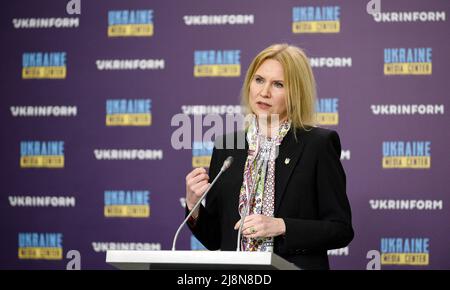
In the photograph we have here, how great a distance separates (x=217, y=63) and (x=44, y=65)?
52.5 inches

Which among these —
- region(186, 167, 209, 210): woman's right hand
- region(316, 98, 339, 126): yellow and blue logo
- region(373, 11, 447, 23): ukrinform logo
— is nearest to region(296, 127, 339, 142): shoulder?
region(186, 167, 209, 210): woman's right hand

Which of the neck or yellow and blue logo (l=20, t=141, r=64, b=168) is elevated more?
the neck

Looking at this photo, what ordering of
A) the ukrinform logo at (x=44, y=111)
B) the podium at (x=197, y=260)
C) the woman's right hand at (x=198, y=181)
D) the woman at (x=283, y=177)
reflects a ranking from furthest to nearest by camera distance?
the ukrinform logo at (x=44, y=111) → the woman at (x=283, y=177) → the woman's right hand at (x=198, y=181) → the podium at (x=197, y=260)

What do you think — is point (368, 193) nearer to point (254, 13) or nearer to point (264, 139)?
point (254, 13)

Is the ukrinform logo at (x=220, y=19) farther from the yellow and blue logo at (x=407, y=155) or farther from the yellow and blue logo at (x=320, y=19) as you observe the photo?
the yellow and blue logo at (x=407, y=155)

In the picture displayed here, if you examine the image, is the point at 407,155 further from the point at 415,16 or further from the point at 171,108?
the point at 171,108

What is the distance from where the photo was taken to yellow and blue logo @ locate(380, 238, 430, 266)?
4762 millimetres

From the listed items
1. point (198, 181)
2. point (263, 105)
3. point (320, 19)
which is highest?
point (320, 19)

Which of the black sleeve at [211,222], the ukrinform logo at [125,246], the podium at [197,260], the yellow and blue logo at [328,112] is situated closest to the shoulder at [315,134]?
the black sleeve at [211,222]

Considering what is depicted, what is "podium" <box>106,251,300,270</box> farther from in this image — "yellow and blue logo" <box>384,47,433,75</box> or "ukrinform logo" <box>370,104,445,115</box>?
"yellow and blue logo" <box>384,47,433,75</box>

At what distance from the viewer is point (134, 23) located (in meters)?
5.20

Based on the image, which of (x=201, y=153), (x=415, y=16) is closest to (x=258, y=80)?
(x=201, y=153)

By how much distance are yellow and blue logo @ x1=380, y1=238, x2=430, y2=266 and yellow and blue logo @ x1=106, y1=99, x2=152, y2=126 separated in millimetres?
1908

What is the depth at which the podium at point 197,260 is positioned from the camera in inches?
78.0
